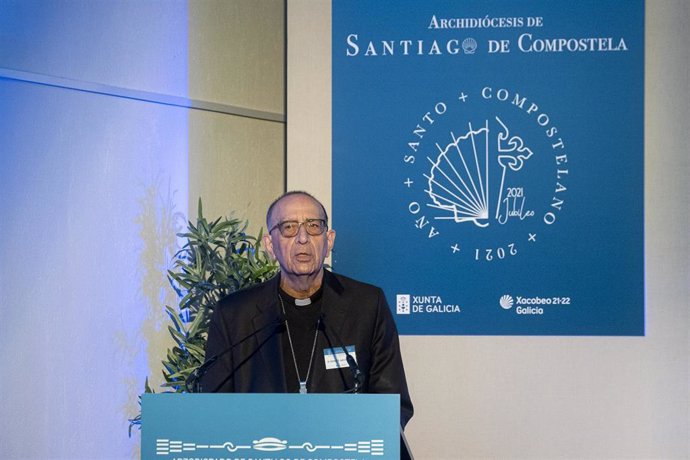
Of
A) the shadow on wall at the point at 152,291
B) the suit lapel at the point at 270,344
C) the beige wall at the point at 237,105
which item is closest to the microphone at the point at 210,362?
the suit lapel at the point at 270,344

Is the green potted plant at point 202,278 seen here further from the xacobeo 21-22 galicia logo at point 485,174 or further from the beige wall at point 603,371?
the xacobeo 21-22 galicia logo at point 485,174

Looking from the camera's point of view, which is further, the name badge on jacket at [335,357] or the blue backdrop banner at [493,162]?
the blue backdrop banner at [493,162]

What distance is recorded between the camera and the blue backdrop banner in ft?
14.1

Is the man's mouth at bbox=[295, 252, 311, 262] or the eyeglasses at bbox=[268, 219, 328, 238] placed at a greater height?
the eyeglasses at bbox=[268, 219, 328, 238]

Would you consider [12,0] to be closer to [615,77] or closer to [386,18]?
[386,18]

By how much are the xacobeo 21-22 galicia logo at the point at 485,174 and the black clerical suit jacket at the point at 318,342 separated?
47.4 inches

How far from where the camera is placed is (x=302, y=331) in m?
3.20

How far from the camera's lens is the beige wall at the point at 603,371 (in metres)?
4.27

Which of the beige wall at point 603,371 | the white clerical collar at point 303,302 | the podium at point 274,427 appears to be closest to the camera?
the podium at point 274,427

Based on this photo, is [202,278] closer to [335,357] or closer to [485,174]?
[335,357]

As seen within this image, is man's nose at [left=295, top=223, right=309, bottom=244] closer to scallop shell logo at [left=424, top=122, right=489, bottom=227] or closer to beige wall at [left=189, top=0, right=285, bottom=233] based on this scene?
beige wall at [left=189, top=0, right=285, bottom=233]

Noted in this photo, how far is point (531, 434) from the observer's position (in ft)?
14.2

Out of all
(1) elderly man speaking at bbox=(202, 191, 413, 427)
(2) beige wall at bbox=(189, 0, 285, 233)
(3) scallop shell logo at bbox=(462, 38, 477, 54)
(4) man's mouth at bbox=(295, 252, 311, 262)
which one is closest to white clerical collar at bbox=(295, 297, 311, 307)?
(1) elderly man speaking at bbox=(202, 191, 413, 427)

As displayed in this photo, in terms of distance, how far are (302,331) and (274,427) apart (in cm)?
117
